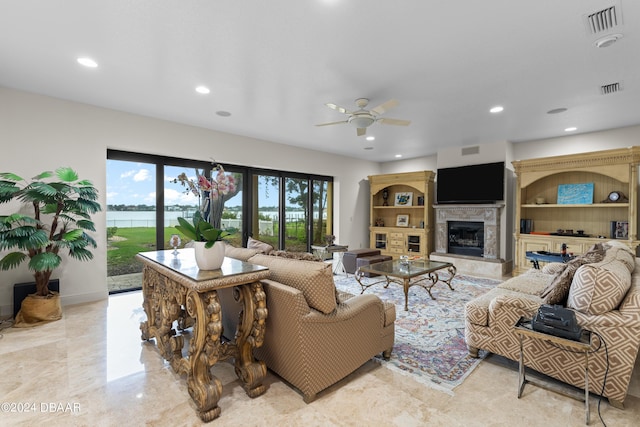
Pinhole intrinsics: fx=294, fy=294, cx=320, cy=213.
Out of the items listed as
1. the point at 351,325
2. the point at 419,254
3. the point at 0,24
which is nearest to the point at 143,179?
the point at 0,24

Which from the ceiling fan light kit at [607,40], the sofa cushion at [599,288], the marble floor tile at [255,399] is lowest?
the marble floor tile at [255,399]

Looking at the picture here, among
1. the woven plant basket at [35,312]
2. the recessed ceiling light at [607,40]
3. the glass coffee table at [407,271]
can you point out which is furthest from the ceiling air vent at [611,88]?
the woven plant basket at [35,312]

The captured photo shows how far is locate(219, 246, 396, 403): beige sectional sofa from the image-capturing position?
6.23 feet

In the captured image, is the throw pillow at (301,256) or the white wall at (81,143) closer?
the throw pillow at (301,256)

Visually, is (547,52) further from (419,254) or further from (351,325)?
(419,254)

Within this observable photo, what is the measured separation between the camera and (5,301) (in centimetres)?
356

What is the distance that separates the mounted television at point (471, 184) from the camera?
5988mm

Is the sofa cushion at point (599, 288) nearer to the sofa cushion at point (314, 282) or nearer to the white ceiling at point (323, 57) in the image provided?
the sofa cushion at point (314, 282)

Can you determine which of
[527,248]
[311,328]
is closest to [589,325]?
[311,328]

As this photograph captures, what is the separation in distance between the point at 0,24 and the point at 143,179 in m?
2.64

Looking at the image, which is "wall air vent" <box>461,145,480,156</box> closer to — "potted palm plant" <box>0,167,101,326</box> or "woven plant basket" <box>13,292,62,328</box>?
"potted palm plant" <box>0,167,101,326</box>

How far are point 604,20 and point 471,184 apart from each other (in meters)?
4.28

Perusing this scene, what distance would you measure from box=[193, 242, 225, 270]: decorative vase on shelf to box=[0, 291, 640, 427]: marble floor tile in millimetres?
893

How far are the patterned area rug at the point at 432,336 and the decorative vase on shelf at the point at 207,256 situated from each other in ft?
5.24
